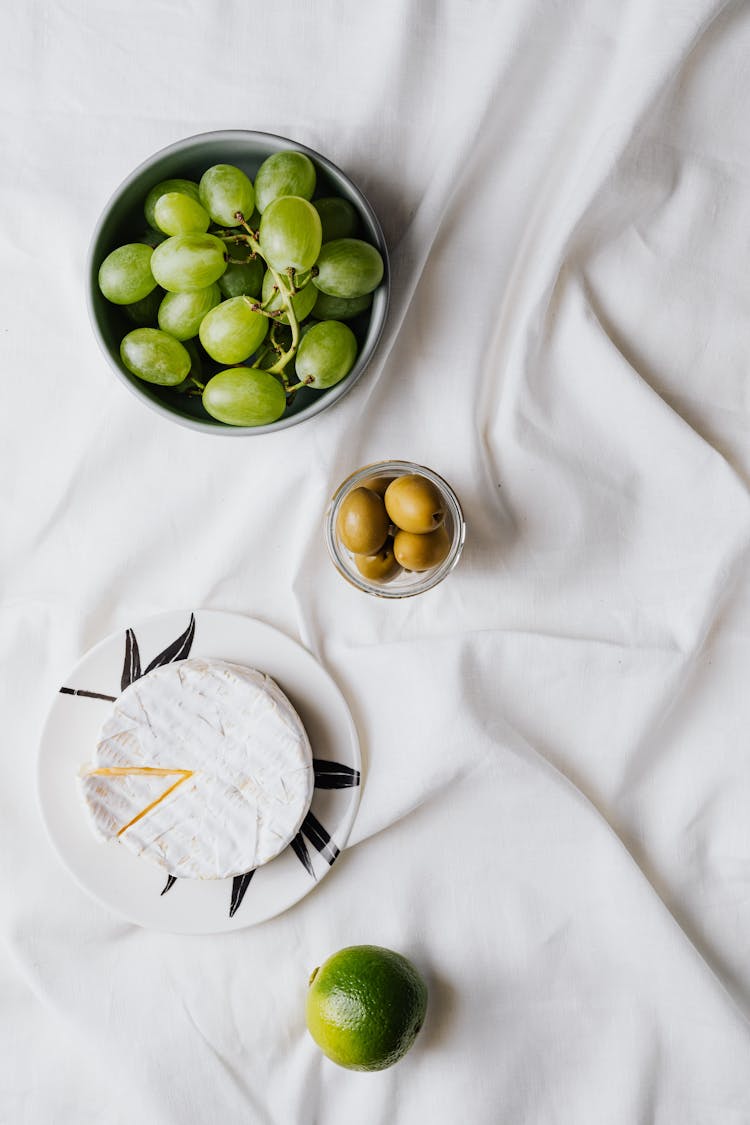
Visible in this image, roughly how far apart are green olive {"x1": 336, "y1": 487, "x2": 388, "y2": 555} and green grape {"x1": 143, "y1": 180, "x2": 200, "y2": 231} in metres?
0.27

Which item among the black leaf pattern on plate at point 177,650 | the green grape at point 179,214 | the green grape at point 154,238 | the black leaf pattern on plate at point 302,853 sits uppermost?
the green grape at point 179,214

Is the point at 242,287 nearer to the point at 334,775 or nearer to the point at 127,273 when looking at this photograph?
the point at 127,273

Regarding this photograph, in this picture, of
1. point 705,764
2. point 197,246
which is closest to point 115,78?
point 197,246

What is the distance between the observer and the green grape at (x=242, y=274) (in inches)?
29.6

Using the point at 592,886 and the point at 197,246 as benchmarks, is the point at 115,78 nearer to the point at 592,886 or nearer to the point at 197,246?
the point at 197,246

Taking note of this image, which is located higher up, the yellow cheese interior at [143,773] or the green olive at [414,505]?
the green olive at [414,505]

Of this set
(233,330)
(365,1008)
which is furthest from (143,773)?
(233,330)

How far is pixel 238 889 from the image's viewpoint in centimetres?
83

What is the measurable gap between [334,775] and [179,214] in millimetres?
479

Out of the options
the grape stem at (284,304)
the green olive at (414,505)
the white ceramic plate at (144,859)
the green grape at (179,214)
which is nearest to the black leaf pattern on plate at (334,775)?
the white ceramic plate at (144,859)

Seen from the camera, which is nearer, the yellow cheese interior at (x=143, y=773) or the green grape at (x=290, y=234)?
the green grape at (x=290, y=234)

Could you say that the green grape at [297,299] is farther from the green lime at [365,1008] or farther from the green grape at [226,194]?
the green lime at [365,1008]

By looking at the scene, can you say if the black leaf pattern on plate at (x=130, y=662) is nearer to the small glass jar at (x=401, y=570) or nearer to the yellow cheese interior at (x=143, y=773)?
the yellow cheese interior at (x=143, y=773)

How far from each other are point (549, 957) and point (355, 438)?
0.49 meters
